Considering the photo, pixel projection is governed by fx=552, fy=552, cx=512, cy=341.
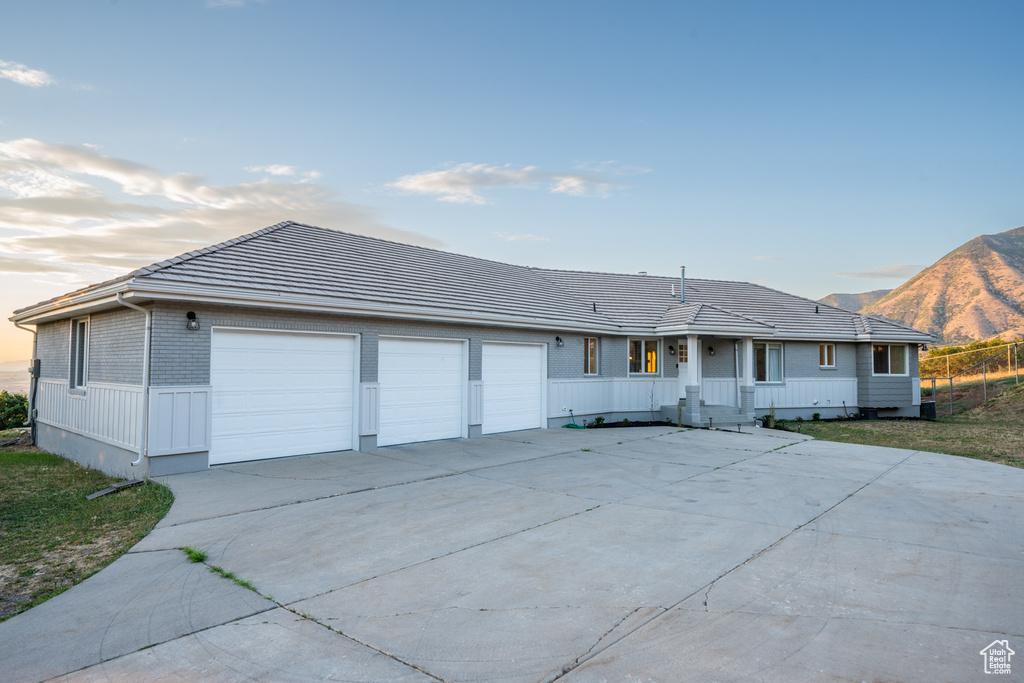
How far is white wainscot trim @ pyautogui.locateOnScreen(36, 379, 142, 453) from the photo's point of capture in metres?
9.51

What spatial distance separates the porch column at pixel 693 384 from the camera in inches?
706

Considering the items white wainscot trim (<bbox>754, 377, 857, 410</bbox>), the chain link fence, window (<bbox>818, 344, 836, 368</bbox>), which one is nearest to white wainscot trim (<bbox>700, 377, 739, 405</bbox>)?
white wainscot trim (<bbox>754, 377, 857, 410</bbox>)

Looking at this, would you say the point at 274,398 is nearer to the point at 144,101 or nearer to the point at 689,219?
the point at 144,101

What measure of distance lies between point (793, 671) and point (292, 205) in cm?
2312

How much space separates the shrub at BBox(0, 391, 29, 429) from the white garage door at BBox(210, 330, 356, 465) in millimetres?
14713

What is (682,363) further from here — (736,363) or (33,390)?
(33,390)

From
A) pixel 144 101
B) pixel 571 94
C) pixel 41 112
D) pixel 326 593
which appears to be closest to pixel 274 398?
pixel 326 593

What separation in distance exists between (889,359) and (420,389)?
19.5m

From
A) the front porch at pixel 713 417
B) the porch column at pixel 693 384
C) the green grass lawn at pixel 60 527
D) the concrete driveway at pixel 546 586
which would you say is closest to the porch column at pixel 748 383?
the front porch at pixel 713 417

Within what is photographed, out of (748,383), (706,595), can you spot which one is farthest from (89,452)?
(748,383)

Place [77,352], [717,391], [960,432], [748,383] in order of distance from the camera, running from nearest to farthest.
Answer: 1. [77,352]
2. [960,432]
3. [748,383]
4. [717,391]

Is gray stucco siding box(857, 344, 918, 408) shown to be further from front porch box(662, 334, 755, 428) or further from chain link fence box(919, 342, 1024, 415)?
front porch box(662, 334, 755, 428)

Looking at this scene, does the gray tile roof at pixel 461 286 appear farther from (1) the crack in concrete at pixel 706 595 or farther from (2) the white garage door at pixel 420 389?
(1) the crack in concrete at pixel 706 595

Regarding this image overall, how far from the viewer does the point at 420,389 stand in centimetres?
1319
